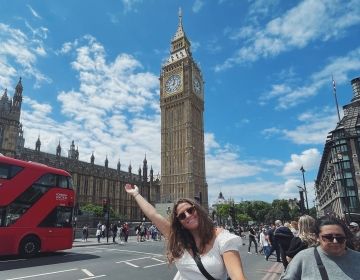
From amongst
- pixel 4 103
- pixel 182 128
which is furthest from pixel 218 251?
pixel 182 128

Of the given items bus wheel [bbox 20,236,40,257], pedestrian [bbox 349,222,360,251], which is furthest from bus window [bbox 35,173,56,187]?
pedestrian [bbox 349,222,360,251]

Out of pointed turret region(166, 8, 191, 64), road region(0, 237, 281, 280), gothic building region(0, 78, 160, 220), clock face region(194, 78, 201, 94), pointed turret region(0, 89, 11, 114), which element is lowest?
road region(0, 237, 281, 280)

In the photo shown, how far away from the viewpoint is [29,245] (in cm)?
1470

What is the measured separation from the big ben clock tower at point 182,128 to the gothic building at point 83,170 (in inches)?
563

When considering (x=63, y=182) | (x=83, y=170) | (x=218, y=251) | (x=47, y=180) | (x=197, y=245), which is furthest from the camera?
(x=83, y=170)

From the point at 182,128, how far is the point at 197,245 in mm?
75282

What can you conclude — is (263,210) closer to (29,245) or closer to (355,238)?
(29,245)

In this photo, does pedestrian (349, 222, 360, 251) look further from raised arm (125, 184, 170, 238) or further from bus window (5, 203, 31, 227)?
bus window (5, 203, 31, 227)

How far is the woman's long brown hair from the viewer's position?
262 cm

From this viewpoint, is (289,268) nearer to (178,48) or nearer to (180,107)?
(180,107)

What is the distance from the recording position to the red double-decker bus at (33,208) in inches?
552

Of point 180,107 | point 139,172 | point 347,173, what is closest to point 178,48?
point 180,107

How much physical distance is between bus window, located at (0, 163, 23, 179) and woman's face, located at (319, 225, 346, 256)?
554 inches

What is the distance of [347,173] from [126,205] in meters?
54.1
